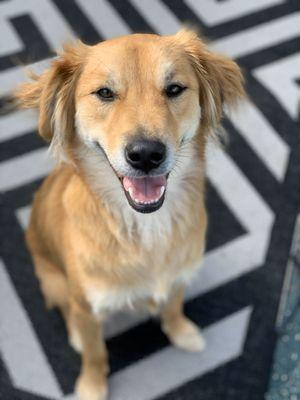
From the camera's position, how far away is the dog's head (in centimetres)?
160

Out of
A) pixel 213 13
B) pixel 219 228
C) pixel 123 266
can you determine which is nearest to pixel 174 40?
pixel 123 266

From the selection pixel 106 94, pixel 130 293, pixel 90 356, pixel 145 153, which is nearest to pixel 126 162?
pixel 145 153

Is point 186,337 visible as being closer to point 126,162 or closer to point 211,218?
point 211,218

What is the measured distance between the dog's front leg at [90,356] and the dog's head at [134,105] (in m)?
0.51

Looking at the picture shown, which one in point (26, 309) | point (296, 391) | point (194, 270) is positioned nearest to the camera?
point (194, 270)

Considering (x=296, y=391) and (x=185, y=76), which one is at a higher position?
(x=185, y=76)

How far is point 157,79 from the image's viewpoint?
166 cm

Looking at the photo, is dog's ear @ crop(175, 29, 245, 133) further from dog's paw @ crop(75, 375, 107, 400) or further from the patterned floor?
dog's paw @ crop(75, 375, 107, 400)

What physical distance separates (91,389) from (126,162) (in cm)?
113

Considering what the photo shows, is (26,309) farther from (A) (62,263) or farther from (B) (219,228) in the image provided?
(B) (219,228)

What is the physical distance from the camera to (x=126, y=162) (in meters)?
1.60

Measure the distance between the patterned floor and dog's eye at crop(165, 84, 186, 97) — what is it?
66cm

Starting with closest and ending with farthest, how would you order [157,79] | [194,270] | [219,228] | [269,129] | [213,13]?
[157,79]
[194,270]
[219,228]
[269,129]
[213,13]

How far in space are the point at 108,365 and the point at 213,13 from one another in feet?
6.86
